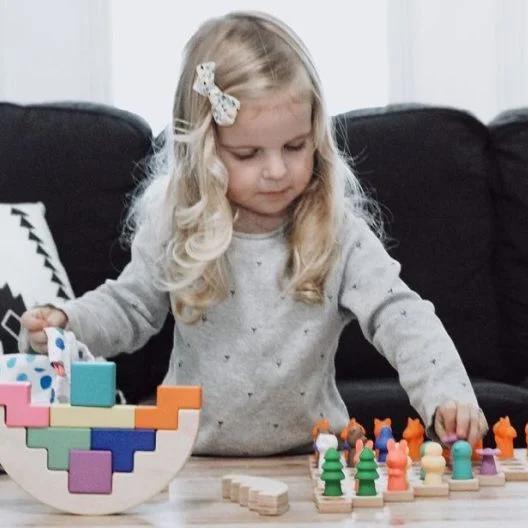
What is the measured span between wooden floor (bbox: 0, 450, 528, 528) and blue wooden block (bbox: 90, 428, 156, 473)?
0.05 m

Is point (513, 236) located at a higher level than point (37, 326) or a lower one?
lower

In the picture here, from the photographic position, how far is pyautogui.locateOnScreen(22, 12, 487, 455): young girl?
1.50 meters

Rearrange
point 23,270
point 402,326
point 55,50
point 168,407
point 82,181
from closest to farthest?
point 168,407 → point 402,326 → point 23,270 → point 82,181 → point 55,50

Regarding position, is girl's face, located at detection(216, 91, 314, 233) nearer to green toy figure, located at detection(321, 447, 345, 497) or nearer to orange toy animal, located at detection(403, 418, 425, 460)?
orange toy animal, located at detection(403, 418, 425, 460)

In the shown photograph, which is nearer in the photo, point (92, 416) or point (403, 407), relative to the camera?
point (92, 416)

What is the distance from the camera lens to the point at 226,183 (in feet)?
5.06

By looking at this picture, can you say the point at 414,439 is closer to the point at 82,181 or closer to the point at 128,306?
the point at 128,306

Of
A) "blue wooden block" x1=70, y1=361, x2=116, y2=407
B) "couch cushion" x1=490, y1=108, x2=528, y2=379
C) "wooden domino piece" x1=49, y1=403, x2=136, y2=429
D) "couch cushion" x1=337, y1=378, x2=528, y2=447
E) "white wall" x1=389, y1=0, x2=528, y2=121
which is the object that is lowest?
"couch cushion" x1=337, y1=378, x2=528, y2=447

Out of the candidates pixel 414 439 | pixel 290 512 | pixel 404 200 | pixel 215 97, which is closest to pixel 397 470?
pixel 290 512

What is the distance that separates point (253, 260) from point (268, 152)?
175 mm

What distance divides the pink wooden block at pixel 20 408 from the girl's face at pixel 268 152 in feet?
1.66

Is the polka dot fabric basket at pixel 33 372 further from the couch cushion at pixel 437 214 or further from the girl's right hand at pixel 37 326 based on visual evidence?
the couch cushion at pixel 437 214

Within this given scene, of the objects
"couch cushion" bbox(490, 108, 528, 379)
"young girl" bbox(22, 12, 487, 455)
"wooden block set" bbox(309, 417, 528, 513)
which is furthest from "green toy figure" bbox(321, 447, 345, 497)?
"couch cushion" bbox(490, 108, 528, 379)

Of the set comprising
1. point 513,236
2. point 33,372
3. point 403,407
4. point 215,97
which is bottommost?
point 403,407
